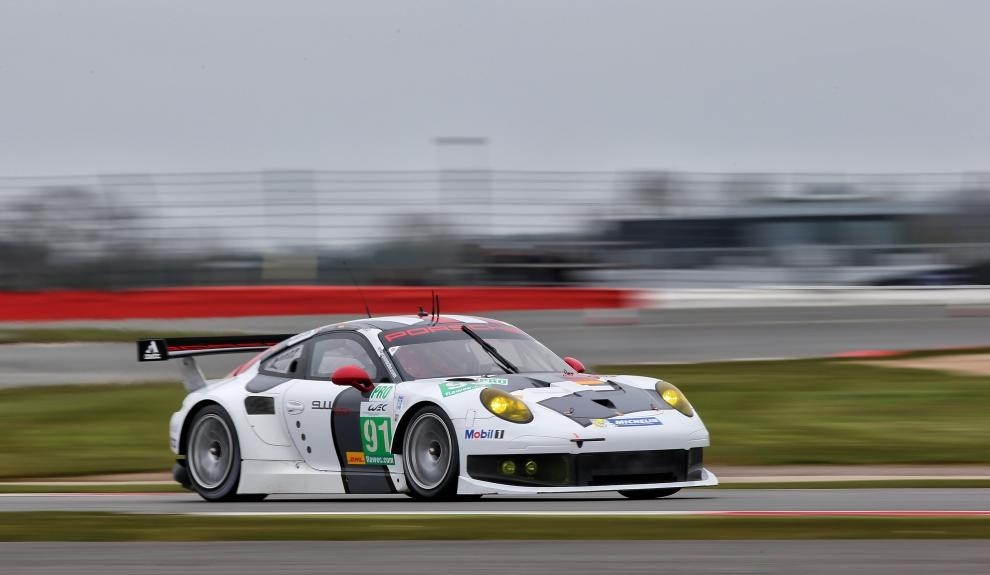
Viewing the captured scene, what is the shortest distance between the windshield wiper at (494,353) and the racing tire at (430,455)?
2.49ft

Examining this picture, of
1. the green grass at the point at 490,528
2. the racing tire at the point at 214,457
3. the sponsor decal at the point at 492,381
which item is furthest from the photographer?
the racing tire at the point at 214,457

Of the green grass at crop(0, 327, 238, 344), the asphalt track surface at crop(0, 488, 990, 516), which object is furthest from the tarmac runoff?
the green grass at crop(0, 327, 238, 344)

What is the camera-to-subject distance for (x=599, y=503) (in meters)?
8.01

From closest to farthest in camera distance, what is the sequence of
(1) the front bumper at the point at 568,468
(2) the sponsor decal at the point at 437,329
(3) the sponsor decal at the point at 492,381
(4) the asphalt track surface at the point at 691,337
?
(1) the front bumper at the point at 568,468 → (3) the sponsor decal at the point at 492,381 → (2) the sponsor decal at the point at 437,329 → (4) the asphalt track surface at the point at 691,337

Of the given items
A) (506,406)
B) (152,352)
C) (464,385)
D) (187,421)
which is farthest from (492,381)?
(152,352)

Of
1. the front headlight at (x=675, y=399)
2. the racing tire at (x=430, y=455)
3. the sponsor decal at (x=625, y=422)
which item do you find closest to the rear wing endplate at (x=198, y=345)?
the racing tire at (x=430, y=455)

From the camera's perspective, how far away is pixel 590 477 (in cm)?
809

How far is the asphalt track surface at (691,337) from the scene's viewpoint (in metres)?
17.5

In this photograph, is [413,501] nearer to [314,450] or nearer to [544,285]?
[314,450]

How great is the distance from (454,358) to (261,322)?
9.47 metres

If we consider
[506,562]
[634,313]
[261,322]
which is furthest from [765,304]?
[506,562]

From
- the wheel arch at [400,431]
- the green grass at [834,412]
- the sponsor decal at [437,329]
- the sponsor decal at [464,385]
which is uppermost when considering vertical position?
the sponsor decal at [437,329]

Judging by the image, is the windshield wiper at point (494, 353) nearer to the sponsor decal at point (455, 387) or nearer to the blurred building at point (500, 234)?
the sponsor decal at point (455, 387)

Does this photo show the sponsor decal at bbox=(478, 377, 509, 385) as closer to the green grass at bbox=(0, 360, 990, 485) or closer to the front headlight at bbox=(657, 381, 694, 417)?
the front headlight at bbox=(657, 381, 694, 417)
